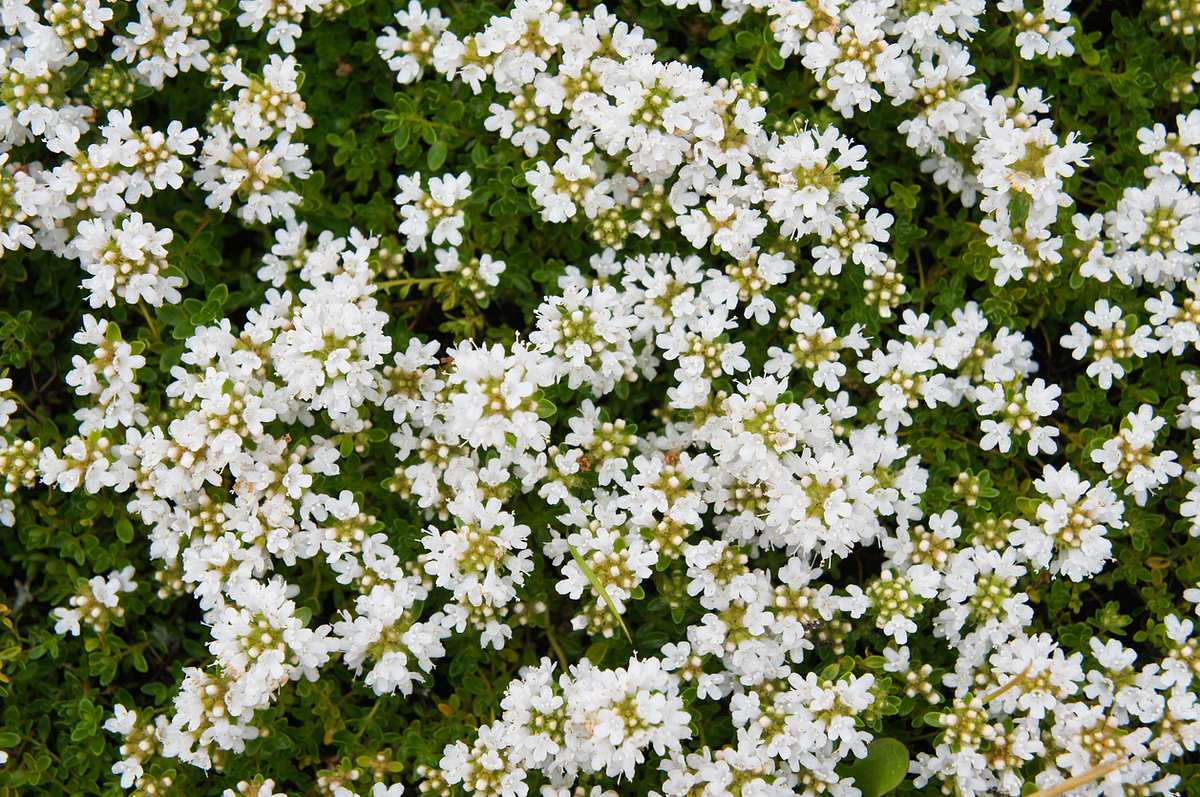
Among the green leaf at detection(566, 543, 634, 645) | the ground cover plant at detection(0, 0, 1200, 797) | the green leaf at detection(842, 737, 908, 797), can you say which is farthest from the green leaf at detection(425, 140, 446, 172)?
the green leaf at detection(842, 737, 908, 797)

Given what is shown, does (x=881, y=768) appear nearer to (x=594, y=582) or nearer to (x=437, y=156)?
(x=594, y=582)

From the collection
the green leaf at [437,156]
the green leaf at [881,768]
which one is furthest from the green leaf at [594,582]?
the green leaf at [437,156]

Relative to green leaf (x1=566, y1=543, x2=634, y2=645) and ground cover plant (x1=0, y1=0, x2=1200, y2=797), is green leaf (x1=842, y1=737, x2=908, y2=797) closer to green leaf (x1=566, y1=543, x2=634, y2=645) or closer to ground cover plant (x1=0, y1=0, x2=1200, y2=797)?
ground cover plant (x1=0, y1=0, x2=1200, y2=797)

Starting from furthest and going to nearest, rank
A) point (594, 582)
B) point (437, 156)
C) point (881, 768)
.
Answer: point (437, 156), point (881, 768), point (594, 582)

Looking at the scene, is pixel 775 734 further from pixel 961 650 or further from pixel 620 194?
pixel 620 194

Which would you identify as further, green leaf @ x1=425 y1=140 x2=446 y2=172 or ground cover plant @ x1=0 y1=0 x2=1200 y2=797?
green leaf @ x1=425 y1=140 x2=446 y2=172

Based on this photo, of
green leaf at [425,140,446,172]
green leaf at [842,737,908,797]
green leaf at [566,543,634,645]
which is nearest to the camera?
green leaf at [566,543,634,645]

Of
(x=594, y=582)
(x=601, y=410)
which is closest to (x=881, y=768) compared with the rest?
(x=594, y=582)

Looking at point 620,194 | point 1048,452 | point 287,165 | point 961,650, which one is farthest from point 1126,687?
point 287,165

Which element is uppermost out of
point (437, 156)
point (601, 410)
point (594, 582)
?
point (437, 156)
